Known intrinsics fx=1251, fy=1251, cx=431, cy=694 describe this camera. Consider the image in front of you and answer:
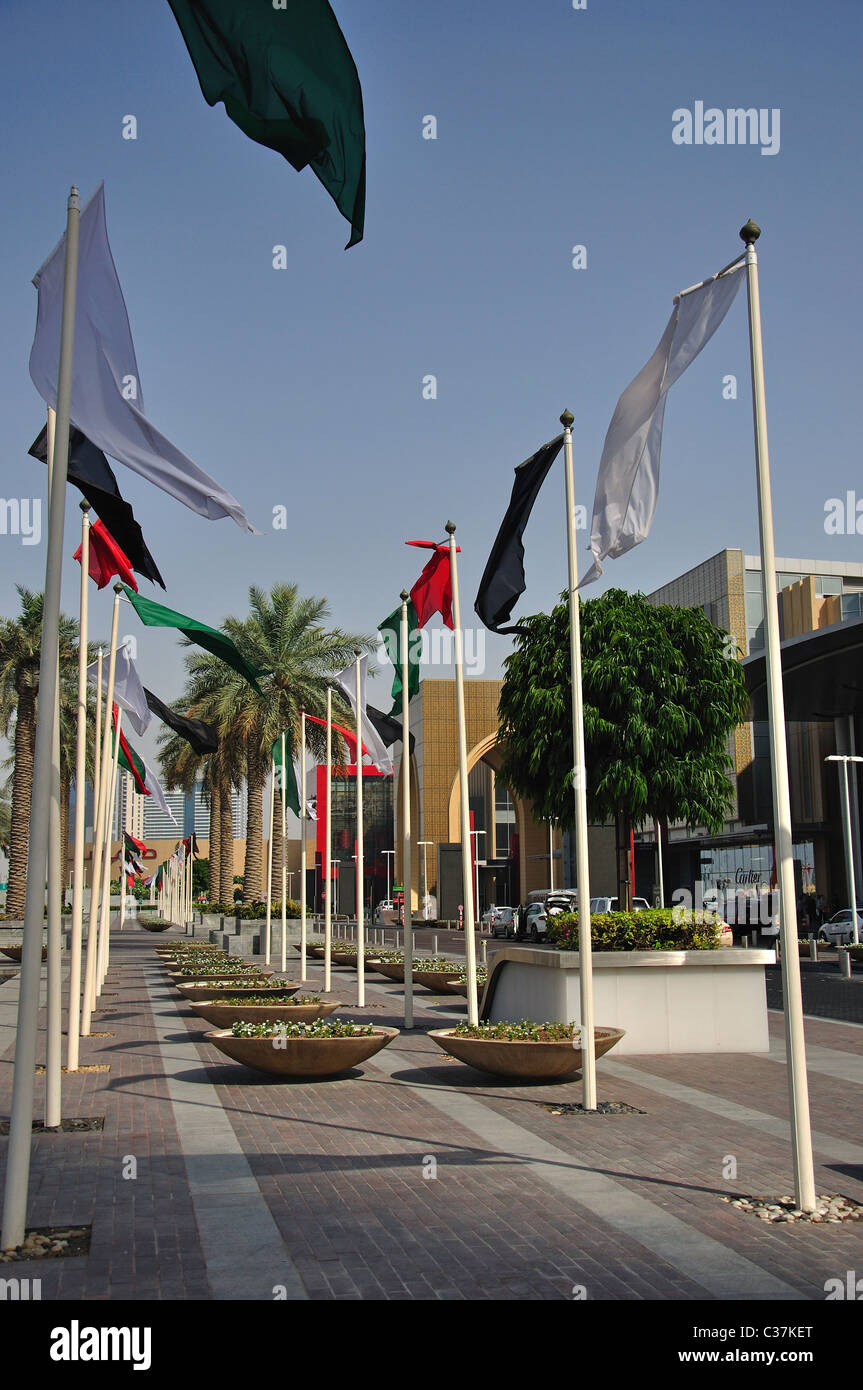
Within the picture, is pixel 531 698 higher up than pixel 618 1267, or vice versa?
pixel 531 698

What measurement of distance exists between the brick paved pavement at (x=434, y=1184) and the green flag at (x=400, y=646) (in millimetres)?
6012

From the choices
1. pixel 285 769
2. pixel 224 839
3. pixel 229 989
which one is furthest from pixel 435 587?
pixel 224 839

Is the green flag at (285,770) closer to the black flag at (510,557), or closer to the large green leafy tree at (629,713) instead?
the large green leafy tree at (629,713)

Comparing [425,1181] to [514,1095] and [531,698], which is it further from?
[531,698]

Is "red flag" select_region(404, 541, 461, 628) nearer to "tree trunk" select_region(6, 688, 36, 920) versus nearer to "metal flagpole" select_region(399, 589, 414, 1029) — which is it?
"metal flagpole" select_region(399, 589, 414, 1029)

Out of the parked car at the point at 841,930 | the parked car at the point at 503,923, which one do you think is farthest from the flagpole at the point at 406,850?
the parked car at the point at 503,923

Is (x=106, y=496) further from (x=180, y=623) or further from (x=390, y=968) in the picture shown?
(x=390, y=968)

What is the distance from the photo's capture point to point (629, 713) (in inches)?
1296

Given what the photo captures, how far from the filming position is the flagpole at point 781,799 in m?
7.75

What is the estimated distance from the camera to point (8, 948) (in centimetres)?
3500

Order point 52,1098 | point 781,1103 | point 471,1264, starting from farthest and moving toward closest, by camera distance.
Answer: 1. point 781,1103
2. point 52,1098
3. point 471,1264

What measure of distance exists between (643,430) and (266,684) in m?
32.1
